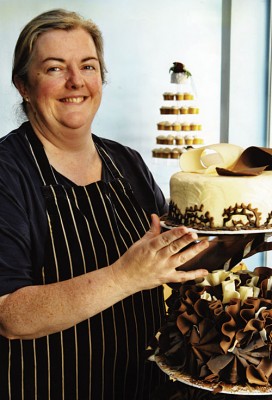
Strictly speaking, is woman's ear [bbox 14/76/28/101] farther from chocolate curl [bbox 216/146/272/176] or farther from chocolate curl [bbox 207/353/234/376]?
chocolate curl [bbox 207/353/234/376]

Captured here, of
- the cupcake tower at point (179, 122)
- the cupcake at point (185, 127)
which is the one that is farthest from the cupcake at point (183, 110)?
the cupcake at point (185, 127)

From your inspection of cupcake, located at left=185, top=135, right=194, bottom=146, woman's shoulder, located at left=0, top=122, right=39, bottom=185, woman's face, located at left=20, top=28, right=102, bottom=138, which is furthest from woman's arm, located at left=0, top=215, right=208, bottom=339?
cupcake, located at left=185, top=135, right=194, bottom=146

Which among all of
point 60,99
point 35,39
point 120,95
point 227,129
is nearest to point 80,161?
point 60,99

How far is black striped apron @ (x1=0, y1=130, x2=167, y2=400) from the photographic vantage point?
1.55m

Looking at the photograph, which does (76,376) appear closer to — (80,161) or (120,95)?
(80,161)

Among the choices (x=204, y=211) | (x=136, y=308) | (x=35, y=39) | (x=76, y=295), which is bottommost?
(x=136, y=308)

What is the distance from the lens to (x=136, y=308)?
165 cm

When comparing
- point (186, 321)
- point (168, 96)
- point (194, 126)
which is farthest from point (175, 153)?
point (186, 321)

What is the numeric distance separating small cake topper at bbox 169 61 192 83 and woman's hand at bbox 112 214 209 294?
4.27m

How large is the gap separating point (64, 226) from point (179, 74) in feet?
13.1

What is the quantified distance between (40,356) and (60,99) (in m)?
0.67

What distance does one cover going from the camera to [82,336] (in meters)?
1.56

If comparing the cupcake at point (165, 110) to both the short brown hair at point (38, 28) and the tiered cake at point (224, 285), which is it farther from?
the tiered cake at point (224, 285)

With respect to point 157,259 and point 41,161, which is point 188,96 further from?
point 157,259
